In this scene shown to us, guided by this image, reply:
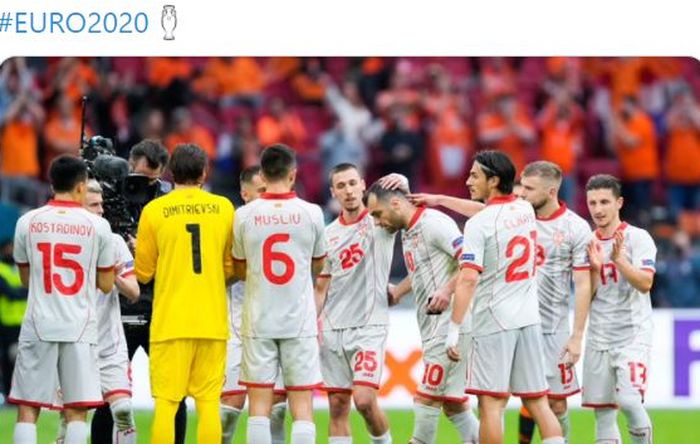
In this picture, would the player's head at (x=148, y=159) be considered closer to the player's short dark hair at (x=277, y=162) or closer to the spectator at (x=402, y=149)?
the player's short dark hair at (x=277, y=162)

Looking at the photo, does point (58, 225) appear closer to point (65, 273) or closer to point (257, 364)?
point (65, 273)

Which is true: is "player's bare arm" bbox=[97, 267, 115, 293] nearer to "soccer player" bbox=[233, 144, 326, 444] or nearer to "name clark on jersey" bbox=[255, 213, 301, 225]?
"soccer player" bbox=[233, 144, 326, 444]

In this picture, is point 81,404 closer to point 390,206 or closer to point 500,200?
point 390,206

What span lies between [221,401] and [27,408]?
6.25 feet

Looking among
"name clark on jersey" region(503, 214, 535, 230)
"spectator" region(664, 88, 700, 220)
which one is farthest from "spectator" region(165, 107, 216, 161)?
"name clark on jersey" region(503, 214, 535, 230)

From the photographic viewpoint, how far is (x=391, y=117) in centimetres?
2208

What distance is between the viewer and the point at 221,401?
12812 millimetres

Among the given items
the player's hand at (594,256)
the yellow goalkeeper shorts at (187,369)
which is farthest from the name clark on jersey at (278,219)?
the player's hand at (594,256)

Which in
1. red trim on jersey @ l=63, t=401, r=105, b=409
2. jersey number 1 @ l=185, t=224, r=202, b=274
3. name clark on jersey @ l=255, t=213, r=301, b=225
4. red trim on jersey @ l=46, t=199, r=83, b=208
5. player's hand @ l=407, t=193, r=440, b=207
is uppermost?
player's hand @ l=407, t=193, r=440, b=207

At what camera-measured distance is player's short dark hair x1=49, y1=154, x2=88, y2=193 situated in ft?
36.8

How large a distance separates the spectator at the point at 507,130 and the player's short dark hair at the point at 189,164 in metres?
10.8

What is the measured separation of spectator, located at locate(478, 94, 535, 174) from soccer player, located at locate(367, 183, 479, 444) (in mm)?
9429

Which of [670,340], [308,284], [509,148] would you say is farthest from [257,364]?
[509,148]

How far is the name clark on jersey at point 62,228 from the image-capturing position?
36.6 feet
